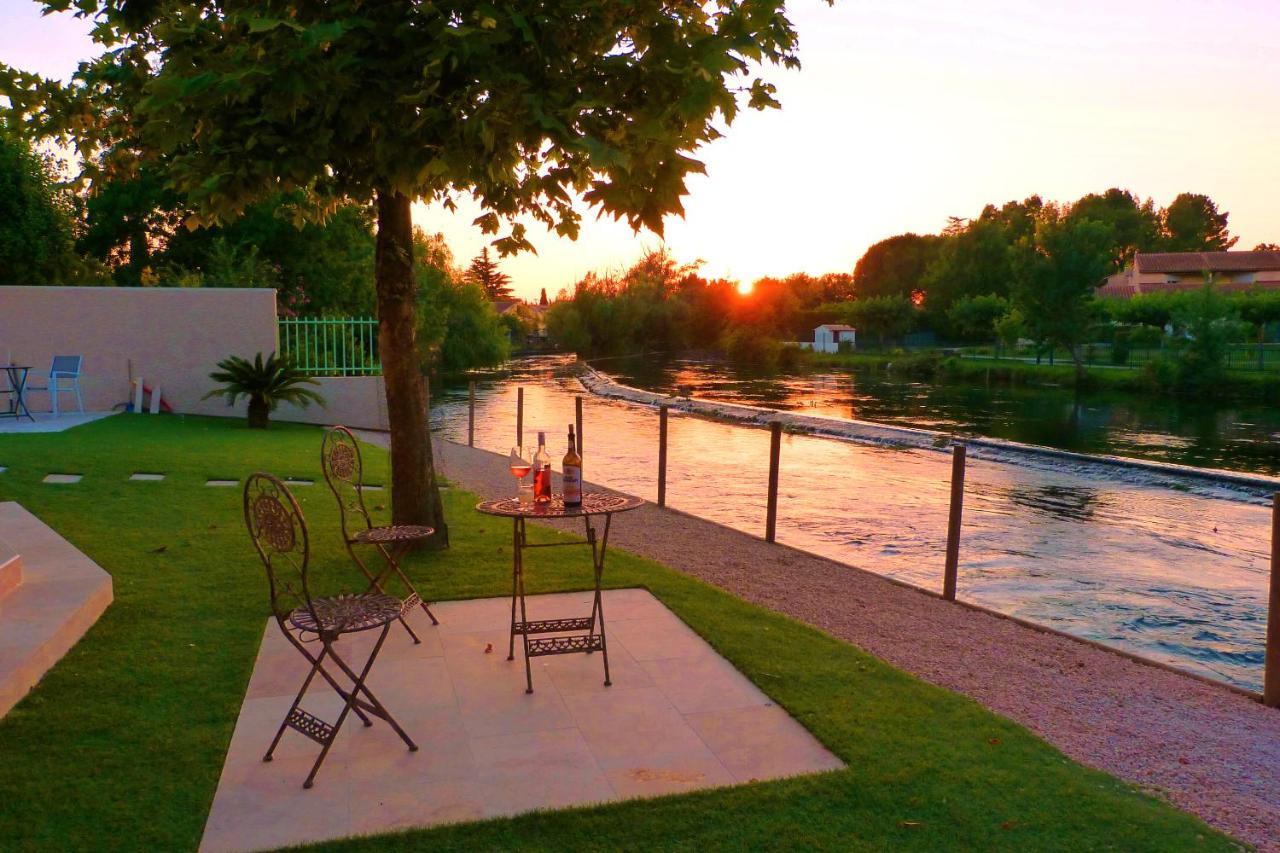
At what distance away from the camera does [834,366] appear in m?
58.7

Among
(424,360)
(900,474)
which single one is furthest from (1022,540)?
(424,360)

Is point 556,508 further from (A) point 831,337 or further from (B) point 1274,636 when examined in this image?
(A) point 831,337

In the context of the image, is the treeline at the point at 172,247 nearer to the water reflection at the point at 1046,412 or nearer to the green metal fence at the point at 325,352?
the green metal fence at the point at 325,352

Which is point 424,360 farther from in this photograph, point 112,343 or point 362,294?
point 112,343

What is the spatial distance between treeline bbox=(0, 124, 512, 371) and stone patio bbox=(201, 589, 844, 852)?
16.5 meters

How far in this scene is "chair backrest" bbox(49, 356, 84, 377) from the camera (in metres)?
15.1

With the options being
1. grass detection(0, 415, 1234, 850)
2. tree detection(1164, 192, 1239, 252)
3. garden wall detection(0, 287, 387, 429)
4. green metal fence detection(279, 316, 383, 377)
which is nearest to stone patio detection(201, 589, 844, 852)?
grass detection(0, 415, 1234, 850)

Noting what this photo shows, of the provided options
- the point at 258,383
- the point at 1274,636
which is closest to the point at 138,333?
the point at 258,383

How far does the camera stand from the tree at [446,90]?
4.39 m

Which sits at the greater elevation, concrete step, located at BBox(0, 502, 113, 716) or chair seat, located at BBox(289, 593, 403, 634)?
chair seat, located at BBox(289, 593, 403, 634)

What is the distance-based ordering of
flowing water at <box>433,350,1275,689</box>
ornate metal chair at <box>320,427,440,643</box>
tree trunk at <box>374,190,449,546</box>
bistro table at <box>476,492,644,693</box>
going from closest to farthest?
bistro table at <box>476,492,644,693</box>
ornate metal chair at <box>320,427,440,643</box>
tree trunk at <box>374,190,449,546</box>
flowing water at <box>433,350,1275,689</box>

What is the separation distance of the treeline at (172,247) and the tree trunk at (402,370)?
538 inches

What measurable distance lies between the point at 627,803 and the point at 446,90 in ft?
11.3

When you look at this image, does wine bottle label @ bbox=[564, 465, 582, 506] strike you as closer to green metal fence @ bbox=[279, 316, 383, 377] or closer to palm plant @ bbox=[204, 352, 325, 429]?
palm plant @ bbox=[204, 352, 325, 429]
